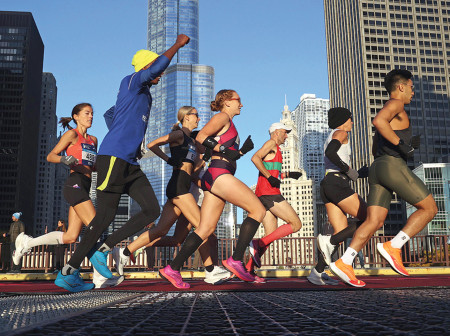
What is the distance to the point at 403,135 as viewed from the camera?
17.9ft

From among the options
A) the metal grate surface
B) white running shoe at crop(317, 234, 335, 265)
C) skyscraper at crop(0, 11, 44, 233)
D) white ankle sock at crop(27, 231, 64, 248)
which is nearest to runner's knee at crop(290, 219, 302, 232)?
white running shoe at crop(317, 234, 335, 265)

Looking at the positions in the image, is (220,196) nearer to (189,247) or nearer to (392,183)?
(189,247)

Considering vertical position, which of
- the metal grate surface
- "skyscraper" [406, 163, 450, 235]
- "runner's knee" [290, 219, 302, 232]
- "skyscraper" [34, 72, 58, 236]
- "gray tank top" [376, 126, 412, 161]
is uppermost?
"skyscraper" [34, 72, 58, 236]

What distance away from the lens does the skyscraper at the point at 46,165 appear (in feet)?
499

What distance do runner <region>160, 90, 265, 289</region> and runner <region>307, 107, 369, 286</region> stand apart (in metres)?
1.01

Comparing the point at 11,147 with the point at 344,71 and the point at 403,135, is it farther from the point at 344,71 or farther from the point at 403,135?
the point at 403,135

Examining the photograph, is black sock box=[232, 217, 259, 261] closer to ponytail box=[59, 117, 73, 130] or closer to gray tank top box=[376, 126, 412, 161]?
gray tank top box=[376, 126, 412, 161]

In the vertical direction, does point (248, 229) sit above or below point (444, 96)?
below

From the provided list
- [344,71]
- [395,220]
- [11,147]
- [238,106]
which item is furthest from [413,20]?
[238,106]

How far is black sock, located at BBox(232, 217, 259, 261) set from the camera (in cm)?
564

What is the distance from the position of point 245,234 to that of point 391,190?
5.70 feet

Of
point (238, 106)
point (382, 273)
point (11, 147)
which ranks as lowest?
point (382, 273)

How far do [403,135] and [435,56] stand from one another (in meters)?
130

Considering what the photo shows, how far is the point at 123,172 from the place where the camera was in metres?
5.08
